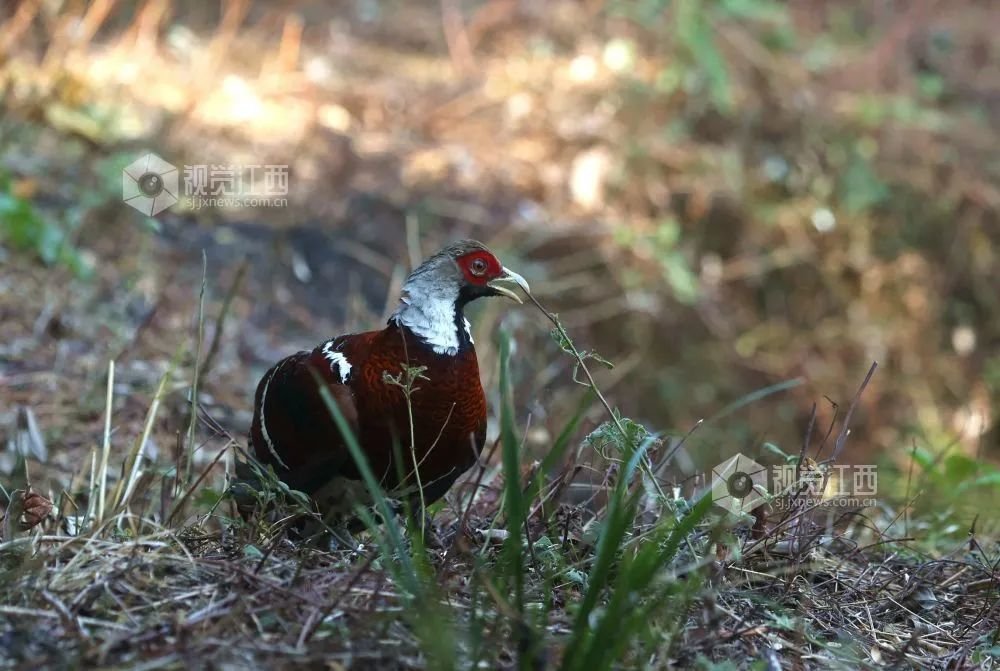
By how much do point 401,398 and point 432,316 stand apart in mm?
267

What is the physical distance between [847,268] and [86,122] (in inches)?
179

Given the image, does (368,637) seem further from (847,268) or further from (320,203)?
(847,268)

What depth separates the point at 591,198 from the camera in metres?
6.84

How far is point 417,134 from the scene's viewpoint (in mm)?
7258

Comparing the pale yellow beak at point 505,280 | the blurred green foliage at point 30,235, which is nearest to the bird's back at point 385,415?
the pale yellow beak at point 505,280

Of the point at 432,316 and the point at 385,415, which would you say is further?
the point at 432,316

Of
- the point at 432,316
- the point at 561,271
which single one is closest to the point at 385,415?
the point at 432,316

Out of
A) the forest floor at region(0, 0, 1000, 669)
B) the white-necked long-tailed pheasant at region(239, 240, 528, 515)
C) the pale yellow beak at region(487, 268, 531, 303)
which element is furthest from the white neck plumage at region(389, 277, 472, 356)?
the forest floor at region(0, 0, 1000, 669)

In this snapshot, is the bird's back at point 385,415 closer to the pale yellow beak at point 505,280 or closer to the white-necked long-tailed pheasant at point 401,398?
the white-necked long-tailed pheasant at point 401,398

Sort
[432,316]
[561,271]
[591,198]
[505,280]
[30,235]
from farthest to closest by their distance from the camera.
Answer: [591,198] → [561,271] → [30,235] → [505,280] → [432,316]

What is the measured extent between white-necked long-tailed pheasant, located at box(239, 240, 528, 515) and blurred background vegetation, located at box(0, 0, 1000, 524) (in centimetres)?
190

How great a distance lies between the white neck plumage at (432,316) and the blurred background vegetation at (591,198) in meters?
1.93

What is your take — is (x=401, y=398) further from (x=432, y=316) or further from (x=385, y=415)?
(x=432, y=316)

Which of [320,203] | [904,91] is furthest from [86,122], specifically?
[904,91]
